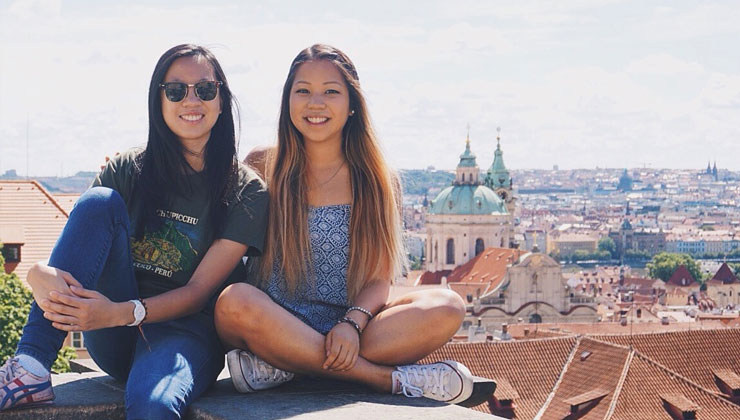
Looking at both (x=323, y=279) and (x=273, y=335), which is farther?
(x=323, y=279)

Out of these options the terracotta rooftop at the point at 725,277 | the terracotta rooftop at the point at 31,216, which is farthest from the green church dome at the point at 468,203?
the terracotta rooftop at the point at 31,216

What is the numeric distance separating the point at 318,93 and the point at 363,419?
1364 mm

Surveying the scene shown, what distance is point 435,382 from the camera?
13.2 ft

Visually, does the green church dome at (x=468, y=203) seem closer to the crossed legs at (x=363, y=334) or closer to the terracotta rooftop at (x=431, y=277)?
the terracotta rooftop at (x=431, y=277)

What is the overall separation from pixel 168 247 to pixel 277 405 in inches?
31.5

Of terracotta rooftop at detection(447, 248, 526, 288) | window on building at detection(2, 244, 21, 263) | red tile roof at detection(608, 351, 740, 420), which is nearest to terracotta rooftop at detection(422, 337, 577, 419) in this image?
red tile roof at detection(608, 351, 740, 420)

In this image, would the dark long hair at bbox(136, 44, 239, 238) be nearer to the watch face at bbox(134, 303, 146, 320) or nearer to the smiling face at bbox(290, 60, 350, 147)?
the smiling face at bbox(290, 60, 350, 147)

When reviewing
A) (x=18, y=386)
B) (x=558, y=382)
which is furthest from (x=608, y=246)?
(x=18, y=386)

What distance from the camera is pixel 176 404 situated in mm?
3701

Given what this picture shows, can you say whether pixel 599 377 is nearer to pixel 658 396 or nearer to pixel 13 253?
pixel 658 396

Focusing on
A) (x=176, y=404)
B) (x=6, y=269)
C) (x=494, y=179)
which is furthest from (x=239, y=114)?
(x=494, y=179)

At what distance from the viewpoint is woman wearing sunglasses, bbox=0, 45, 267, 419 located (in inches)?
147

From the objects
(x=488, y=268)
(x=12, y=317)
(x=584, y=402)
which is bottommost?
(x=488, y=268)

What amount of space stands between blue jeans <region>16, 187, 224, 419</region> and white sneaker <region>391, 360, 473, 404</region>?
64 cm
